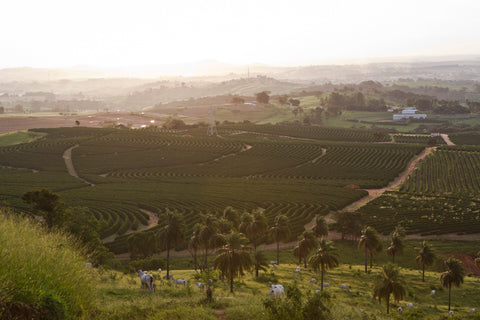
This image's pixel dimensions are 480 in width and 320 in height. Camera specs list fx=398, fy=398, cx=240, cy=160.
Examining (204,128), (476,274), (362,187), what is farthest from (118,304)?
(204,128)

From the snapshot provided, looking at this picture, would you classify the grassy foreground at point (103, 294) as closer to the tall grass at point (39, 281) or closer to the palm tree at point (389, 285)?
the tall grass at point (39, 281)

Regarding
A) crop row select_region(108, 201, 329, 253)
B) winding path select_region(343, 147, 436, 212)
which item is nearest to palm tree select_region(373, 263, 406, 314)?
crop row select_region(108, 201, 329, 253)

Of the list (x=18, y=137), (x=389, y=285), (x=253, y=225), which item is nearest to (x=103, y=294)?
(x=389, y=285)

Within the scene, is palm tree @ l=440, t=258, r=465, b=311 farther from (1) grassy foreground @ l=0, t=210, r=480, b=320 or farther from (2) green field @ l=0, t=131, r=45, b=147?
(2) green field @ l=0, t=131, r=45, b=147

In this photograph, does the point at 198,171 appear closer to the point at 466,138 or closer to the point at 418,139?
the point at 418,139

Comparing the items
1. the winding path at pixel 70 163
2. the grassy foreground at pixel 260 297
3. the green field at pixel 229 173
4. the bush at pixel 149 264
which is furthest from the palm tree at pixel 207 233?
the winding path at pixel 70 163

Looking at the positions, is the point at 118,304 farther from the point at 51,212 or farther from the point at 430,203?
the point at 430,203
